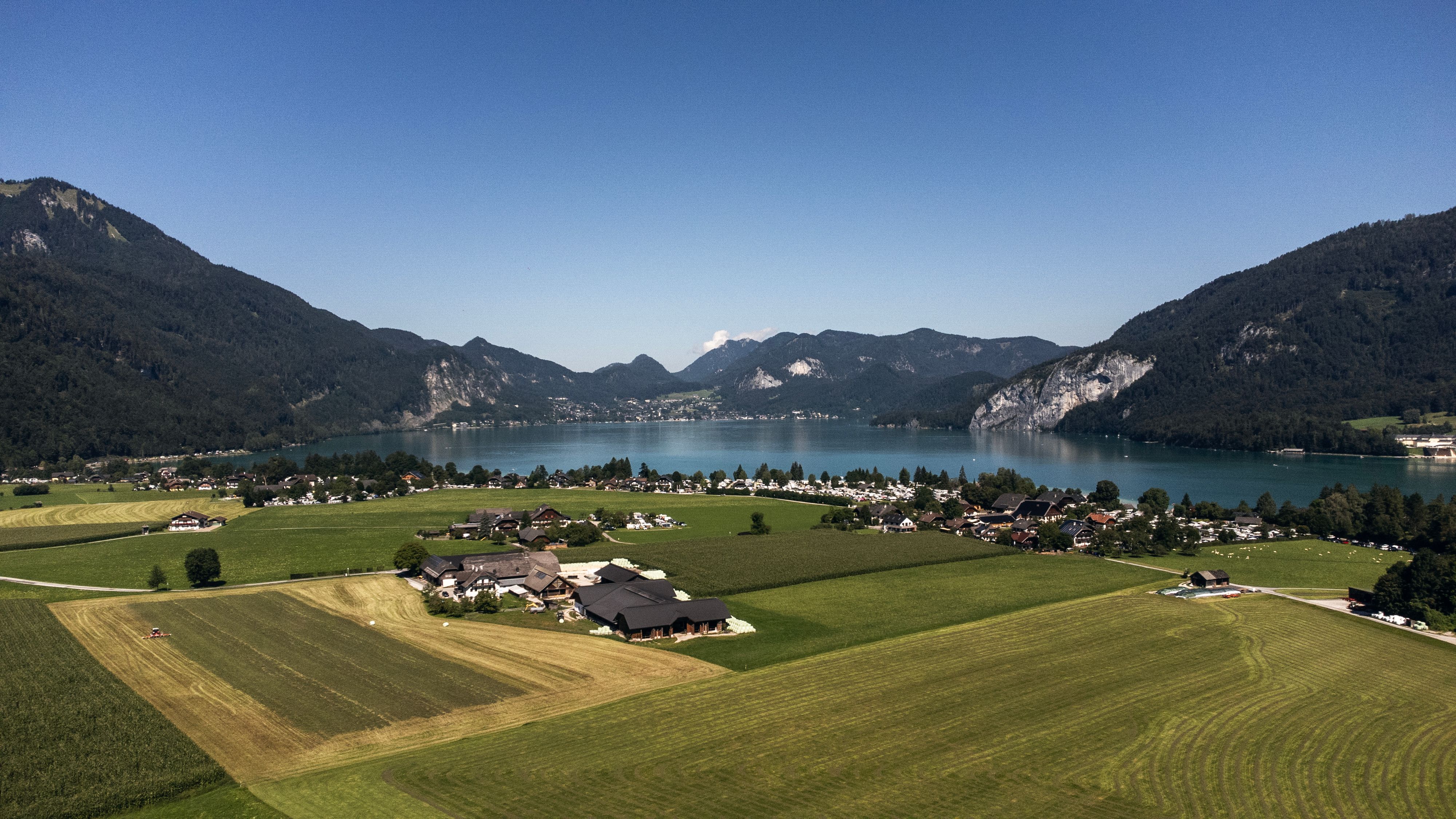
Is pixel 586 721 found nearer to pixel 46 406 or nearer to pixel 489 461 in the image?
pixel 489 461

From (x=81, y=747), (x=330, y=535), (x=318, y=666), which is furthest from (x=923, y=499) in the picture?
(x=81, y=747)

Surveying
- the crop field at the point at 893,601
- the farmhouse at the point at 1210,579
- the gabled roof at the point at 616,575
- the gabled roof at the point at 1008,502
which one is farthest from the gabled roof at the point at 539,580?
the gabled roof at the point at 1008,502

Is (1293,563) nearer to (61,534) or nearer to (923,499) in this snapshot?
(923,499)

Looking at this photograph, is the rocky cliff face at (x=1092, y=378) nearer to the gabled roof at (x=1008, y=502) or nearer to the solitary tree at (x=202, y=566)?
the gabled roof at (x=1008, y=502)

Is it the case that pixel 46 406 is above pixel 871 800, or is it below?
above

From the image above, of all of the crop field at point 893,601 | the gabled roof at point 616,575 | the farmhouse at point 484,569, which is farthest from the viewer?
the farmhouse at point 484,569

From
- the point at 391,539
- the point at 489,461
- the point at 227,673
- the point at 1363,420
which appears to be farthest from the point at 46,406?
the point at 1363,420

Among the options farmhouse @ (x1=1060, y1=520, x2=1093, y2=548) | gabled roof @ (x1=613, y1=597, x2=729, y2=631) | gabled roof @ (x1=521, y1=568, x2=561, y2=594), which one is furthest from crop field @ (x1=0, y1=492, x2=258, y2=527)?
farmhouse @ (x1=1060, y1=520, x2=1093, y2=548)
